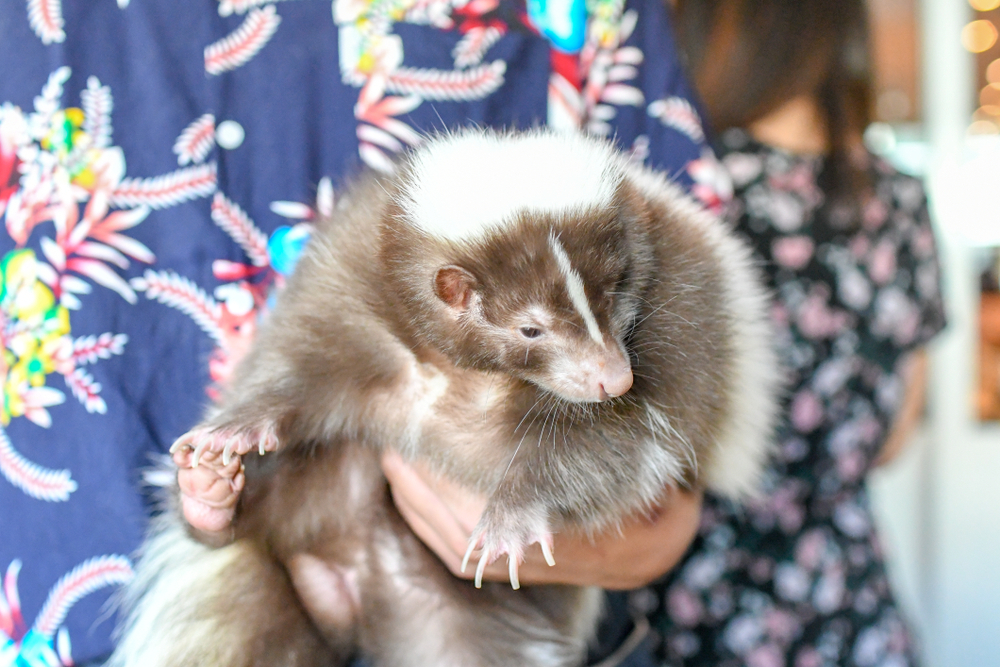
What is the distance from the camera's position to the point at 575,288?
96 cm

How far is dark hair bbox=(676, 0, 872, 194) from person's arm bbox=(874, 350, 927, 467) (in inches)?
28.5

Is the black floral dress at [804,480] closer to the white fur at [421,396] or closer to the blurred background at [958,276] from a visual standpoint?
the white fur at [421,396]

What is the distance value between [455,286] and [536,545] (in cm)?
43

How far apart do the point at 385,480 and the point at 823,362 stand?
Result: 4.24ft

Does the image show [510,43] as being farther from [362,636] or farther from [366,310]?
[362,636]

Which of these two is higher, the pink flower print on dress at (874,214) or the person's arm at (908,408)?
the pink flower print on dress at (874,214)

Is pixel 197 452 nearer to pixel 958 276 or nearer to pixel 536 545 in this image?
pixel 536 545

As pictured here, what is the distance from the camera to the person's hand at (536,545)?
1117 millimetres

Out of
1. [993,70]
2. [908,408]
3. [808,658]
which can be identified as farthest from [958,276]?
[808,658]

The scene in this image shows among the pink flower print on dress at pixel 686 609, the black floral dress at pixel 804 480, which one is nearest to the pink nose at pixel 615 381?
the black floral dress at pixel 804 480

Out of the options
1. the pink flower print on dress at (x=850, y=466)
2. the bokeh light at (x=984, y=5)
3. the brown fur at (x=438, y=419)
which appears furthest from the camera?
the bokeh light at (x=984, y=5)

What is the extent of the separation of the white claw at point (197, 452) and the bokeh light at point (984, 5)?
3.67 m

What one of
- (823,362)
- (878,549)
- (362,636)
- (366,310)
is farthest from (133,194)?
(878,549)

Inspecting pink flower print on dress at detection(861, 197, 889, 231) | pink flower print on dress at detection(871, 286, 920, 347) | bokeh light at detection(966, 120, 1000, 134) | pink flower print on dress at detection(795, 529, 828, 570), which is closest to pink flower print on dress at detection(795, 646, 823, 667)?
pink flower print on dress at detection(795, 529, 828, 570)
